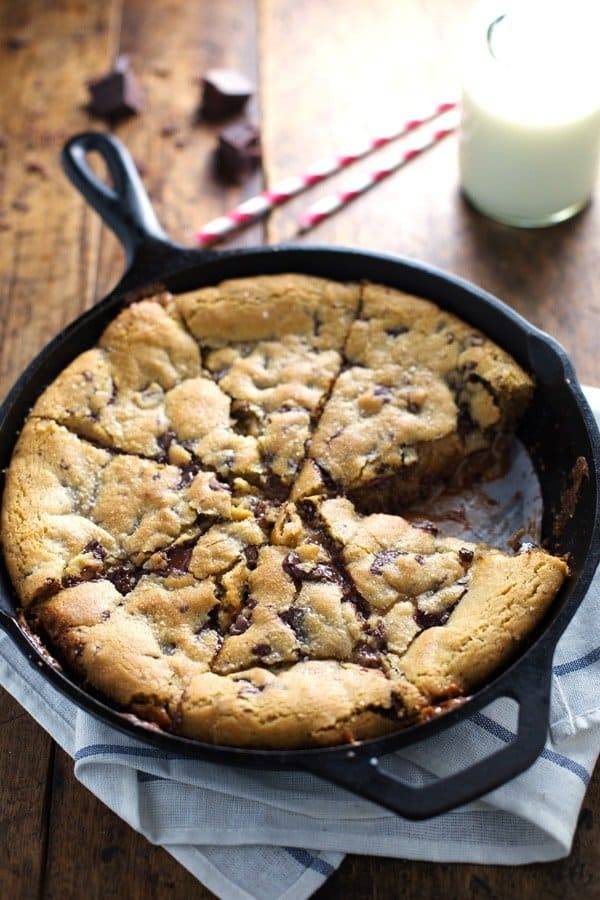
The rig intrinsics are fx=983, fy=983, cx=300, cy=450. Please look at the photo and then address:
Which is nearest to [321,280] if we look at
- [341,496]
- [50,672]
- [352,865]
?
[341,496]

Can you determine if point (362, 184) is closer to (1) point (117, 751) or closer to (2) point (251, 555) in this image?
(2) point (251, 555)

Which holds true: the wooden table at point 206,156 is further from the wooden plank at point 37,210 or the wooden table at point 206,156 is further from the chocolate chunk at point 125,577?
the chocolate chunk at point 125,577

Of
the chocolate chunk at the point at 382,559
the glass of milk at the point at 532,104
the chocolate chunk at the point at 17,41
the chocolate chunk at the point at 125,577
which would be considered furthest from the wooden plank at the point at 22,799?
the chocolate chunk at the point at 17,41

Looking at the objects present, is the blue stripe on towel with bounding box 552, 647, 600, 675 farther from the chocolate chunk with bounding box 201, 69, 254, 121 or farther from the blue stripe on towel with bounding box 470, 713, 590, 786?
the chocolate chunk with bounding box 201, 69, 254, 121

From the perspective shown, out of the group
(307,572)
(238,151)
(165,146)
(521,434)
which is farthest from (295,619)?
(165,146)

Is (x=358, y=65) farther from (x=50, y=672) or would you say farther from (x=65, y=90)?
(x=50, y=672)

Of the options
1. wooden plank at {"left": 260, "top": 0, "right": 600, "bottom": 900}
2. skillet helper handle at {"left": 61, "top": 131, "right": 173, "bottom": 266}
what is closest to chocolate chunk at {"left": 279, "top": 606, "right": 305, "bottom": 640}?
skillet helper handle at {"left": 61, "top": 131, "right": 173, "bottom": 266}

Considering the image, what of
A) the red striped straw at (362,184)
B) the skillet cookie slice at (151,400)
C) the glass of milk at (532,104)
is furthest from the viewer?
the red striped straw at (362,184)
